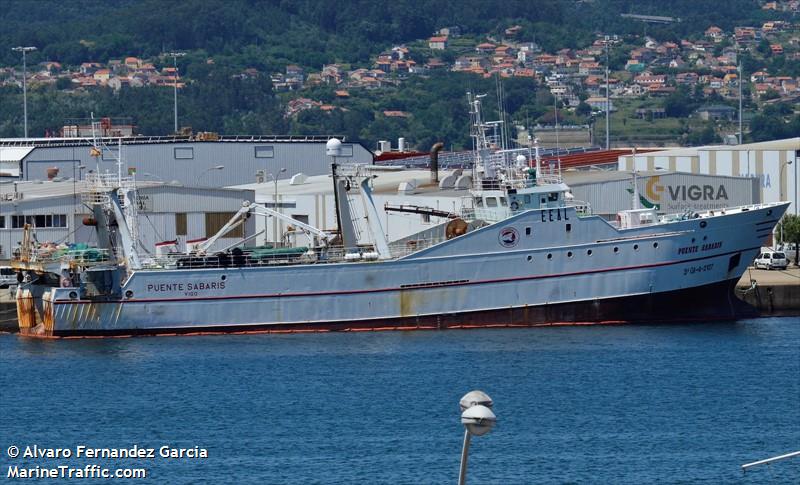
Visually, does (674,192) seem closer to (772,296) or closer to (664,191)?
(664,191)

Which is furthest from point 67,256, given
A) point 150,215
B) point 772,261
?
point 772,261

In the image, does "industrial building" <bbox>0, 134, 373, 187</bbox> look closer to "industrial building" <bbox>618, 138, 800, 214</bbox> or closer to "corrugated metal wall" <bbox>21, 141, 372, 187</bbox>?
"corrugated metal wall" <bbox>21, 141, 372, 187</bbox>

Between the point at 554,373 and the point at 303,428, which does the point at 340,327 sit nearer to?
the point at 554,373

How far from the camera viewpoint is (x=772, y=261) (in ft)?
251

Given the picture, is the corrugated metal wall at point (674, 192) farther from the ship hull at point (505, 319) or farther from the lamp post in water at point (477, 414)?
the lamp post in water at point (477, 414)

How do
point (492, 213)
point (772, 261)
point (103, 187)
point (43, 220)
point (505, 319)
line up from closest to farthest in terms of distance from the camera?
point (505, 319)
point (492, 213)
point (103, 187)
point (772, 261)
point (43, 220)

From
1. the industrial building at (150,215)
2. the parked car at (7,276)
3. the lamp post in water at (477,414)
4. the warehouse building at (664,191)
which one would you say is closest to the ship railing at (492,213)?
the warehouse building at (664,191)

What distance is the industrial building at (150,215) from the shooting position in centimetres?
7869

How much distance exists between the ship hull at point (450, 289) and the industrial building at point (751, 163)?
23547mm

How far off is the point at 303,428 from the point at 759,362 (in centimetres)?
1678

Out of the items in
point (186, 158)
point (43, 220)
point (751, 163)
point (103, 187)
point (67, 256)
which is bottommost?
point (67, 256)

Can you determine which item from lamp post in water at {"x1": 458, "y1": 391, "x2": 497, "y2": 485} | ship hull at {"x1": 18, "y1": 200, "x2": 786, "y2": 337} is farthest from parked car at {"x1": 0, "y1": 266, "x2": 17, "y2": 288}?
lamp post in water at {"x1": 458, "y1": 391, "x2": 497, "y2": 485}

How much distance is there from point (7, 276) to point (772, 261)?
105 feet

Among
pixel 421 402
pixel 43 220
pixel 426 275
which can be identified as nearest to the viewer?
pixel 421 402
